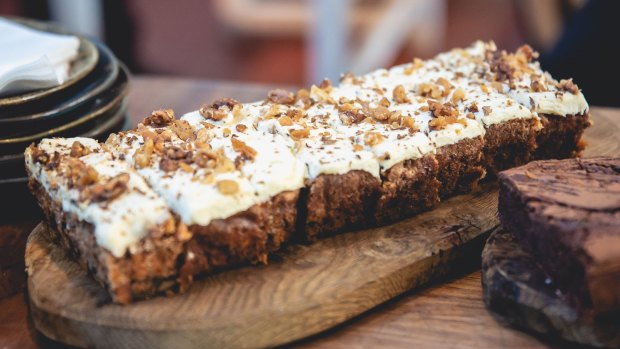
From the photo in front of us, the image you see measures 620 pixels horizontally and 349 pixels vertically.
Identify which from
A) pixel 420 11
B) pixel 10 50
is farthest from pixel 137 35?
pixel 10 50

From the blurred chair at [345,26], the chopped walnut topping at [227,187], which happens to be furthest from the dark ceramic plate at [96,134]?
the blurred chair at [345,26]

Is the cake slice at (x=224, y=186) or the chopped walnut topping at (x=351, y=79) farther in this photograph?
the chopped walnut topping at (x=351, y=79)

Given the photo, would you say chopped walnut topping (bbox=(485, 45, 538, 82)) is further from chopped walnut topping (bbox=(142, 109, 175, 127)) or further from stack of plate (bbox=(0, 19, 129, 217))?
stack of plate (bbox=(0, 19, 129, 217))

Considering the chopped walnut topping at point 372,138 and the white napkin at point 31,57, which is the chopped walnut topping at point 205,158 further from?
the white napkin at point 31,57

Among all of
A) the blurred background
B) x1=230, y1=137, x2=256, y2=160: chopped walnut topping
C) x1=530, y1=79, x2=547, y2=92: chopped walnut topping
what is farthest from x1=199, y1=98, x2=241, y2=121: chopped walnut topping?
the blurred background

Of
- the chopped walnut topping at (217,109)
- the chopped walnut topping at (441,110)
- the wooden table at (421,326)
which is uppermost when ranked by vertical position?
the chopped walnut topping at (441,110)

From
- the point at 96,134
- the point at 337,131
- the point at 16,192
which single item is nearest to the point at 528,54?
the point at 337,131

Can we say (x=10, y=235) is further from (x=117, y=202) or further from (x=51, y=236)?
(x=117, y=202)
